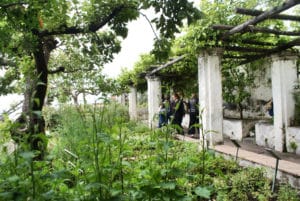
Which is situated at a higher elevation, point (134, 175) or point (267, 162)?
point (134, 175)

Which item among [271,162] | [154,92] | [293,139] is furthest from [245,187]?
[154,92]

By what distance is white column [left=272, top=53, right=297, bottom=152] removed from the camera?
741cm

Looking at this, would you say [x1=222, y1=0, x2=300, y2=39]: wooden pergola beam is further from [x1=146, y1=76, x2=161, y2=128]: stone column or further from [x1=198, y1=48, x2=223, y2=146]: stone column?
[x1=146, y1=76, x2=161, y2=128]: stone column

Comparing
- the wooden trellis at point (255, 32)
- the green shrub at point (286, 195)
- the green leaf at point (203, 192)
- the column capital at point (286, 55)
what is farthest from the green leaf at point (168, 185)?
the column capital at point (286, 55)

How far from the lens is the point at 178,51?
9.89 m

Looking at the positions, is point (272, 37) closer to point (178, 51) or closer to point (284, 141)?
point (284, 141)

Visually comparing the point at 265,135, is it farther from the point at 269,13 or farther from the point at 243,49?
the point at 269,13

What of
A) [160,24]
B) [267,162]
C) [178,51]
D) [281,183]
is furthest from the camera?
[178,51]

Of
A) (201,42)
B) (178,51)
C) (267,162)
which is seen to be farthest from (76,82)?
(267,162)

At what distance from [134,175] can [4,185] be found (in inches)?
29.2

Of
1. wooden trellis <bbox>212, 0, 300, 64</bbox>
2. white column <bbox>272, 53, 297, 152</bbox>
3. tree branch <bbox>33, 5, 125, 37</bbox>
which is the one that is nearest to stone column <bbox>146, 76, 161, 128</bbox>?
wooden trellis <bbox>212, 0, 300, 64</bbox>

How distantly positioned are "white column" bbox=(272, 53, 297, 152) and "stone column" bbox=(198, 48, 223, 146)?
133 centimetres

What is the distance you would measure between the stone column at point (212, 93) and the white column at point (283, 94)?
1327 mm

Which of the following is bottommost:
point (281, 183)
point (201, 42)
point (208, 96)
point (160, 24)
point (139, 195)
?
point (281, 183)
